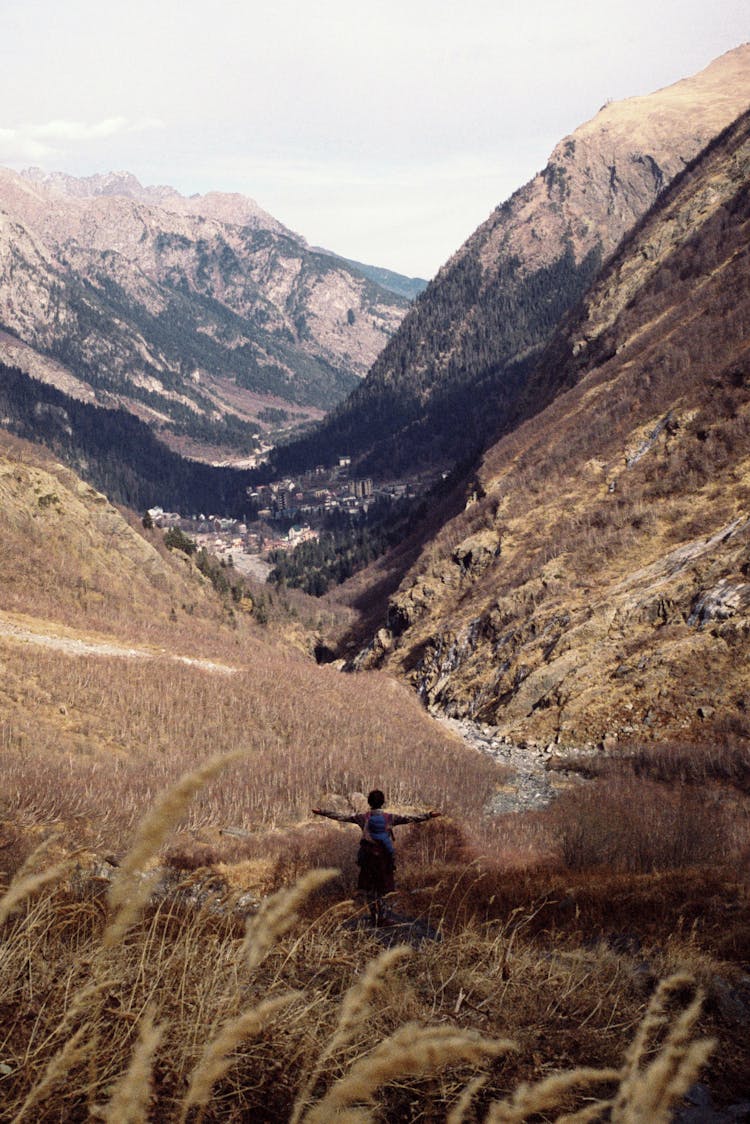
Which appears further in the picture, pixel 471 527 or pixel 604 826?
pixel 471 527

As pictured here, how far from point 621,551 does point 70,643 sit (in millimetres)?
22951

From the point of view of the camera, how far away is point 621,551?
1298 inches

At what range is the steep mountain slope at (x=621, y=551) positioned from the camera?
80.2ft

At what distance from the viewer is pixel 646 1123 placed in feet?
6.50

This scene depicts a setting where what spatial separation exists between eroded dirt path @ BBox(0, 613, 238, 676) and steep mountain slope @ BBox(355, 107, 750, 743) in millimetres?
Answer: 11313

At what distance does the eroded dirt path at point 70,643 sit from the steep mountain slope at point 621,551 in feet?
37.1

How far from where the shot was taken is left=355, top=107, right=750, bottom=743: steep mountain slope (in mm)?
24453

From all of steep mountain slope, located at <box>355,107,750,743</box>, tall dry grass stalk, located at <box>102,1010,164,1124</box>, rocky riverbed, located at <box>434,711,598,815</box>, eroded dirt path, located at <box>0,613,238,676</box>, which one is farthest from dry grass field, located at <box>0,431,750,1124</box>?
steep mountain slope, located at <box>355,107,750,743</box>

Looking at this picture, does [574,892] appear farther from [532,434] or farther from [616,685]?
[532,434]

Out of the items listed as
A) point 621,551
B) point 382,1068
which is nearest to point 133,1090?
point 382,1068

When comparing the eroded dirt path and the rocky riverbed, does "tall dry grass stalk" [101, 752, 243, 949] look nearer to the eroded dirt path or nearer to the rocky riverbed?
the rocky riverbed

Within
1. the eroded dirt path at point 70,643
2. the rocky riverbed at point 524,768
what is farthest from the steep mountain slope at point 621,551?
the eroded dirt path at point 70,643

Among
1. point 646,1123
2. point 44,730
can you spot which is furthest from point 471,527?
point 646,1123

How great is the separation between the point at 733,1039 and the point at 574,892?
3.77m
